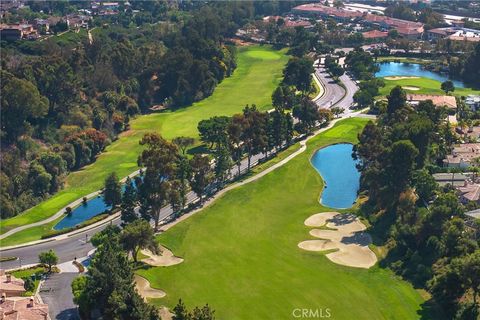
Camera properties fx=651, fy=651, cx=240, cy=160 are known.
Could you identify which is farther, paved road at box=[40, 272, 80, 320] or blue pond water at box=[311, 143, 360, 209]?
blue pond water at box=[311, 143, 360, 209]

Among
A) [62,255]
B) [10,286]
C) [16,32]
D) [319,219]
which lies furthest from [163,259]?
[16,32]

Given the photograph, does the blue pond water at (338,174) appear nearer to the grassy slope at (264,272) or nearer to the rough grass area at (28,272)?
the grassy slope at (264,272)

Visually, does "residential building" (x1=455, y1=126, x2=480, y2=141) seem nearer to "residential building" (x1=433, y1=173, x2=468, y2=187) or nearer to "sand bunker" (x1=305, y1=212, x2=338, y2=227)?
"residential building" (x1=433, y1=173, x2=468, y2=187)

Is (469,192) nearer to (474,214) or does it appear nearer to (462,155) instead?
(474,214)

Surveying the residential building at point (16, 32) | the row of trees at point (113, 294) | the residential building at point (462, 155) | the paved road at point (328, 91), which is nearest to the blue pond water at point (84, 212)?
the row of trees at point (113, 294)

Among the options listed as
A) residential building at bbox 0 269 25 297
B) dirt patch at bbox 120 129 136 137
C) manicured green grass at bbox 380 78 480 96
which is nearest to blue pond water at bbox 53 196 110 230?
residential building at bbox 0 269 25 297

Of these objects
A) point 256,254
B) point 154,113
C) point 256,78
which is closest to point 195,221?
point 256,254
